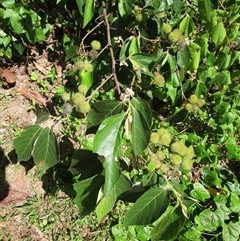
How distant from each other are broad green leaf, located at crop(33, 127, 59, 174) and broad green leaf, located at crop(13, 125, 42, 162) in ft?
0.10

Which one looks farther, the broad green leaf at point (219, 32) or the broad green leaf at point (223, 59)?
the broad green leaf at point (223, 59)

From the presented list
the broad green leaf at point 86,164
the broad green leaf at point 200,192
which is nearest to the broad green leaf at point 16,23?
the broad green leaf at point 86,164

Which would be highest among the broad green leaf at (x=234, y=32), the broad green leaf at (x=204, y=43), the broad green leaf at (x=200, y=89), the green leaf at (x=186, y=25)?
the green leaf at (x=186, y=25)

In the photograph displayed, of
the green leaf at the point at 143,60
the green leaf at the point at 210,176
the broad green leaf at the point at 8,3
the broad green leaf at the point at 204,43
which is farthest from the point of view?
the green leaf at the point at 210,176

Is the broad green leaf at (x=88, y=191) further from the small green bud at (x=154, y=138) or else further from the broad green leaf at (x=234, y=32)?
the broad green leaf at (x=234, y=32)

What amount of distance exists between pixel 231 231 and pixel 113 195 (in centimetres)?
→ 117

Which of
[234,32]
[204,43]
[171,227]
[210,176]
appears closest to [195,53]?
[204,43]

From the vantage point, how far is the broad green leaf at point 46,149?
1.42 metres

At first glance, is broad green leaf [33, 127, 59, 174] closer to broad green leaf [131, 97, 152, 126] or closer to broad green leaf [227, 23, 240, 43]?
broad green leaf [131, 97, 152, 126]

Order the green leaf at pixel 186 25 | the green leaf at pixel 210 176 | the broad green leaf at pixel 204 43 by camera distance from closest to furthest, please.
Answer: the green leaf at pixel 186 25, the broad green leaf at pixel 204 43, the green leaf at pixel 210 176

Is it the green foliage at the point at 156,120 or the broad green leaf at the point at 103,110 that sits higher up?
the broad green leaf at the point at 103,110

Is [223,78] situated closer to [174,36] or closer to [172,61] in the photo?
[172,61]

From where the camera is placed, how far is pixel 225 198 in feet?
7.65

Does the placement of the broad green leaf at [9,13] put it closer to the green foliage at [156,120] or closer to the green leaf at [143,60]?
the green foliage at [156,120]
